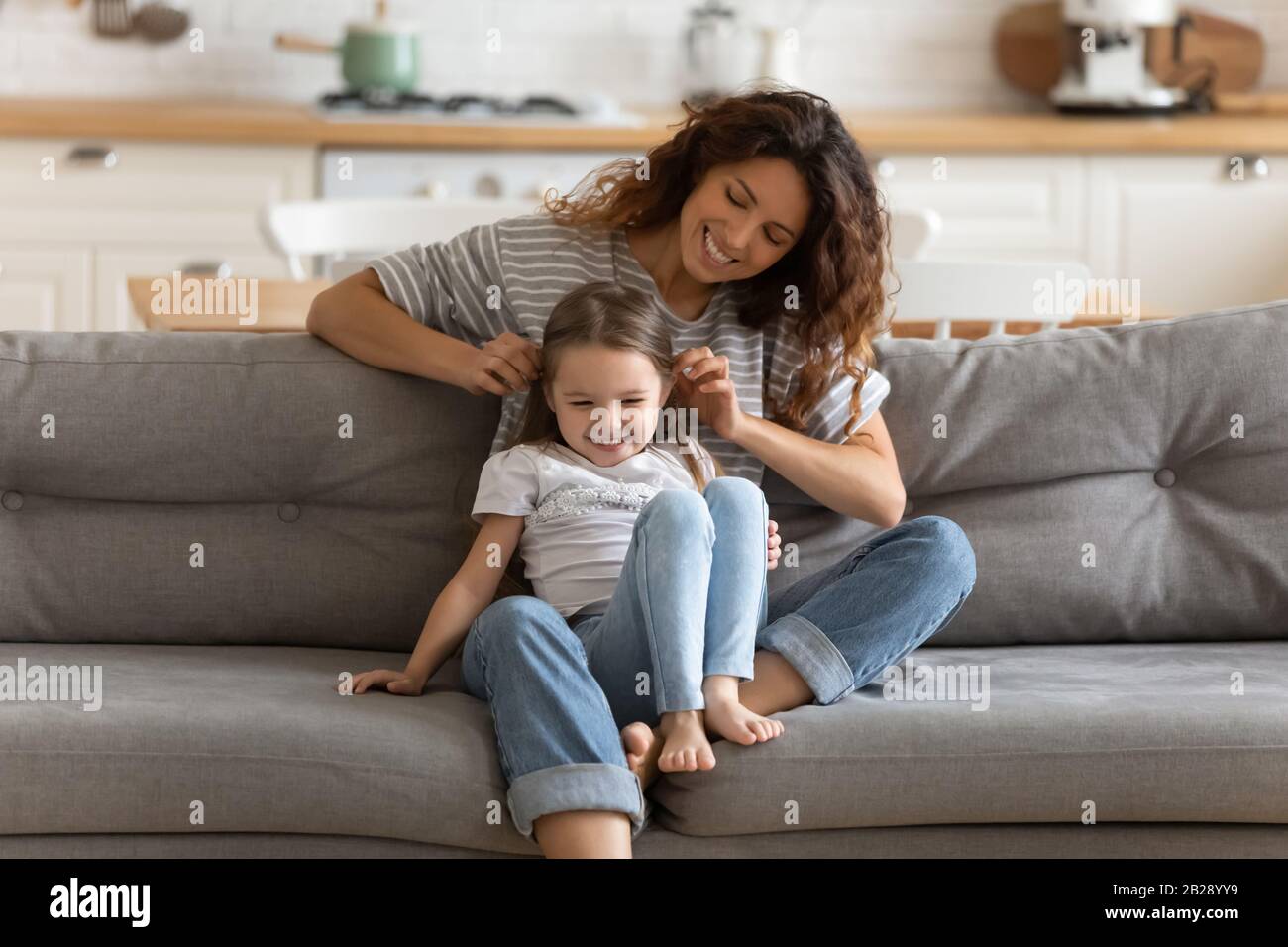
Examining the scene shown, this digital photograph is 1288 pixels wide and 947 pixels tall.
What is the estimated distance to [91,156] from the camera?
3.62 meters

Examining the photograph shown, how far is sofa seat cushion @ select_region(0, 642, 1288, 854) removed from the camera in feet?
5.11

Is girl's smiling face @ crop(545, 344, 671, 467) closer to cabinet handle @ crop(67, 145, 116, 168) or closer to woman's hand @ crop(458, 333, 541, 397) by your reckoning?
woman's hand @ crop(458, 333, 541, 397)

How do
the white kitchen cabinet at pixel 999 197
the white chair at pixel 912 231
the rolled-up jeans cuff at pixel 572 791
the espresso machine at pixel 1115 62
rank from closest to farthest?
the rolled-up jeans cuff at pixel 572 791 < the white chair at pixel 912 231 < the white kitchen cabinet at pixel 999 197 < the espresso machine at pixel 1115 62

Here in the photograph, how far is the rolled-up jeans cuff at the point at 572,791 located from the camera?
151 centimetres

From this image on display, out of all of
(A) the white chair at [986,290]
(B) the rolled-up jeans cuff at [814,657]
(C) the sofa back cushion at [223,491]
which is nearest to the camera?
(B) the rolled-up jeans cuff at [814,657]

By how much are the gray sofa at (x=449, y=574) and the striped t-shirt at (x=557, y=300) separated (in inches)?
3.6

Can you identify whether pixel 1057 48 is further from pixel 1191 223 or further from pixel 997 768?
pixel 997 768

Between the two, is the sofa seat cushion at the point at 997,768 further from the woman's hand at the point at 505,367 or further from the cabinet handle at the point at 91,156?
the cabinet handle at the point at 91,156

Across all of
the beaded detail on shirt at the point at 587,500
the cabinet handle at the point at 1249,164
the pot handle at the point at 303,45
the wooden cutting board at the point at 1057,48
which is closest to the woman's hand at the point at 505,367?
the beaded detail on shirt at the point at 587,500

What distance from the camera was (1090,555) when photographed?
6.66ft

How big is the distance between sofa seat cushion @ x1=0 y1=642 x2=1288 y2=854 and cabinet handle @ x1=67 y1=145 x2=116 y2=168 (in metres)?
2.17

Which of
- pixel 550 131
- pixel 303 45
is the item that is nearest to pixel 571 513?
pixel 550 131
